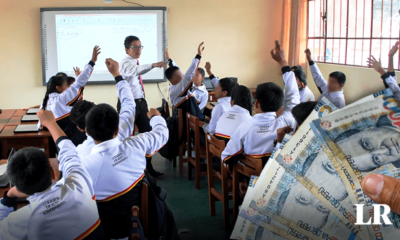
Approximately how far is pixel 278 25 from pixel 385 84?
6317 mm

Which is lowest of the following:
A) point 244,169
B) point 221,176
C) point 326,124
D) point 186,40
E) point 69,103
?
point 221,176

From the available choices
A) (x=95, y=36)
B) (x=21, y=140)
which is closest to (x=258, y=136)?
(x=21, y=140)

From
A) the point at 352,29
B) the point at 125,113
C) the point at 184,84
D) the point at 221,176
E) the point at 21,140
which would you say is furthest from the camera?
the point at 352,29

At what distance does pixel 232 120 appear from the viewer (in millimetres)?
2609

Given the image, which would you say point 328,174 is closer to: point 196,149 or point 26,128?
point 196,149

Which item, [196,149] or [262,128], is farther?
[196,149]

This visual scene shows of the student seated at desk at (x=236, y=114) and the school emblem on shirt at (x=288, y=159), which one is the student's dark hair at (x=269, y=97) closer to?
the student seated at desk at (x=236, y=114)

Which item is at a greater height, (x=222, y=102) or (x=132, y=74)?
(x=132, y=74)

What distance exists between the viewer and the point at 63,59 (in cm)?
559

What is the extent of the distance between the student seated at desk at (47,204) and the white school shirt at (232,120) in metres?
1.51

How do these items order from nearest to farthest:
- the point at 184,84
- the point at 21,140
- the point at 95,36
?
1. the point at 21,140
2. the point at 184,84
3. the point at 95,36

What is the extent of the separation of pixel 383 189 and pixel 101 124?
1.35 metres

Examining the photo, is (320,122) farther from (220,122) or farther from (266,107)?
(220,122)

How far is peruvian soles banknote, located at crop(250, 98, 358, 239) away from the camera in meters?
0.41
